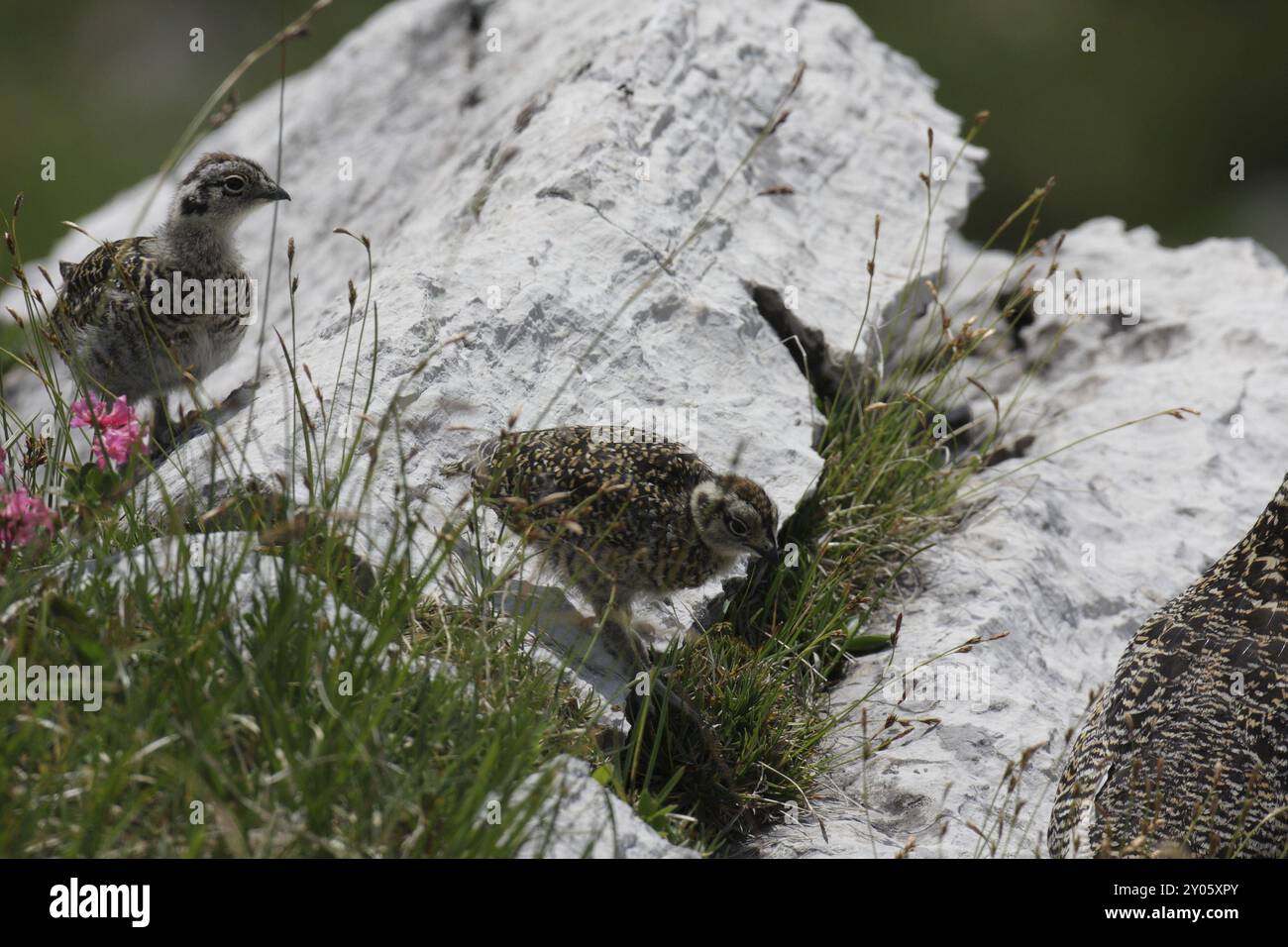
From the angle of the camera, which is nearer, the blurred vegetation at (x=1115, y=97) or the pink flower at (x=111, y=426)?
the pink flower at (x=111, y=426)

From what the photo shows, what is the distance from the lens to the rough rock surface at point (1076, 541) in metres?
6.26

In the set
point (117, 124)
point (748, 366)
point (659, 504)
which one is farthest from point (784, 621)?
point (117, 124)

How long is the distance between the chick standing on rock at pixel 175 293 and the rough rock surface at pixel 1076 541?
4.15m

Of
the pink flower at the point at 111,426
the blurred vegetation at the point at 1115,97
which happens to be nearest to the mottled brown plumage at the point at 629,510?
the pink flower at the point at 111,426

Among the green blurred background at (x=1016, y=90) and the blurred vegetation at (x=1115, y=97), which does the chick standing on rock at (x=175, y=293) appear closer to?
the green blurred background at (x=1016, y=90)

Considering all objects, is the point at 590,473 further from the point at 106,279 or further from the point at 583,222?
the point at 106,279

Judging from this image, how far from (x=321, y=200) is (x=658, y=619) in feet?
19.7

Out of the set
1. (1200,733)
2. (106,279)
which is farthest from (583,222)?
(1200,733)

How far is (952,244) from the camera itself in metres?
11.6

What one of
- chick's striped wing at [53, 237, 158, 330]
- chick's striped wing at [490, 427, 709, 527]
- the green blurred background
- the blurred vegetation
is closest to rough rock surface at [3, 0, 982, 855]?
chick's striped wing at [490, 427, 709, 527]

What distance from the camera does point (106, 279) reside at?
7434 millimetres

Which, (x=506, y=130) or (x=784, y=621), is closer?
(x=784, y=621)

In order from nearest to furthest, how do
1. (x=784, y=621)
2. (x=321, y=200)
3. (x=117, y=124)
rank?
(x=784, y=621) → (x=321, y=200) → (x=117, y=124)
